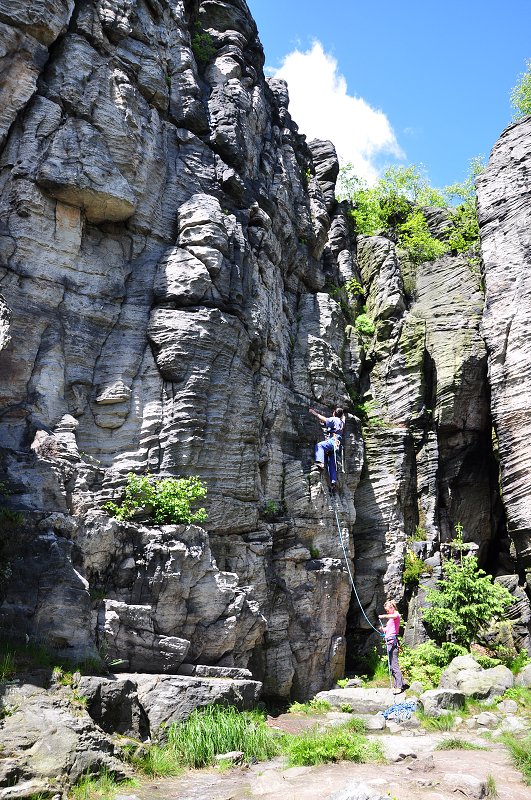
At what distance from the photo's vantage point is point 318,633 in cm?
1802

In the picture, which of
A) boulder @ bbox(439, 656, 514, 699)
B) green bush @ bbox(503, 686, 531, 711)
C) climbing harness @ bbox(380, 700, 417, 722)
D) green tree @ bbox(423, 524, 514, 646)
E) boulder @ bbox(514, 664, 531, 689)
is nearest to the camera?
climbing harness @ bbox(380, 700, 417, 722)

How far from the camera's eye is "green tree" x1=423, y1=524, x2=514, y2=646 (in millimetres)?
18547

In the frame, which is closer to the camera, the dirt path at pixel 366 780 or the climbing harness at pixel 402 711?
the dirt path at pixel 366 780

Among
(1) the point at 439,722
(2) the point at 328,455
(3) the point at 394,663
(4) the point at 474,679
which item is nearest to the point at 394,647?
(3) the point at 394,663

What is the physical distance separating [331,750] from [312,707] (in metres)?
6.31

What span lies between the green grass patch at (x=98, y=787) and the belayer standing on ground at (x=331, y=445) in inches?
469

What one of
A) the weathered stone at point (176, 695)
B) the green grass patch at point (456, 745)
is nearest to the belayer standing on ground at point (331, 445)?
the weathered stone at point (176, 695)

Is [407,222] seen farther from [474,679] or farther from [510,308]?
[474,679]

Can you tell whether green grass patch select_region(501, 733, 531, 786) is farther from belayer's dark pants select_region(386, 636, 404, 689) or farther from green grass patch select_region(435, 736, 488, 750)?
belayer's dark pants select_region(386, 636, 404, 689)

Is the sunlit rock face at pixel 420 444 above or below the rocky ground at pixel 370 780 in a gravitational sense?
above

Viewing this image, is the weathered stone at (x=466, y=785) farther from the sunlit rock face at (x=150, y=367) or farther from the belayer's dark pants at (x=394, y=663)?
the belayer's dark pants at (x=394, y=663)

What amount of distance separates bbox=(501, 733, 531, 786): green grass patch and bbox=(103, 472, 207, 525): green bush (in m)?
7.51

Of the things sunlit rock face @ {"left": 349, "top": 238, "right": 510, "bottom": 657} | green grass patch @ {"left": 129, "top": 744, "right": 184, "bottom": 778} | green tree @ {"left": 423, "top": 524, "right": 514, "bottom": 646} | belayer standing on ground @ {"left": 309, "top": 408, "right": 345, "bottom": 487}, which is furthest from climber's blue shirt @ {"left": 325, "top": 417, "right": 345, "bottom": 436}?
green grass patch @ {"left": 129, "top": 744, "right": 184, "bottom": 778}

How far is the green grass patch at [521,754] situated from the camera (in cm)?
927
